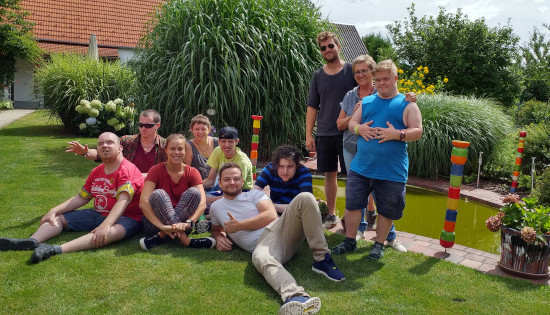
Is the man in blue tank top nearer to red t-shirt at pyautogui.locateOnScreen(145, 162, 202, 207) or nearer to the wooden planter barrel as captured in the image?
the wooden planter barrel

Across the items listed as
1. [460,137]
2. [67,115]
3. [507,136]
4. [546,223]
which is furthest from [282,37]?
[67,115]

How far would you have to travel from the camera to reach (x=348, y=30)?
123 feet

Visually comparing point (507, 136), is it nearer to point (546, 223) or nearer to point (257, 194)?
point (546, 223)

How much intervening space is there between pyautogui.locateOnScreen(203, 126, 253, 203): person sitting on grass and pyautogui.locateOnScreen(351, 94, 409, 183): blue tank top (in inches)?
51.8

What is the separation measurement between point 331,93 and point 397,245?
1523mm

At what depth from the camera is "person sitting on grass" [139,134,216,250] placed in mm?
3588

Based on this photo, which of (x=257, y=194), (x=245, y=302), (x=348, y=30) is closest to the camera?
(x=245, y=302)

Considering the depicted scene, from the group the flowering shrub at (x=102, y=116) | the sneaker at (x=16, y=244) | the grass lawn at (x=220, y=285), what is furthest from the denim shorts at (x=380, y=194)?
the flowering shrub at (x=102, y=116)

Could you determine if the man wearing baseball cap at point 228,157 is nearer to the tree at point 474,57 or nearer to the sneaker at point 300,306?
the sneaker at point 300,306

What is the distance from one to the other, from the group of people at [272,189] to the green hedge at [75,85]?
25.5 ft

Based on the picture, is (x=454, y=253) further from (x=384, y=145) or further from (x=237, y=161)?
(x=237, y=161)

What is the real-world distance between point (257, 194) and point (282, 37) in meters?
4.48

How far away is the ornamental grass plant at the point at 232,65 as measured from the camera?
23.4ft

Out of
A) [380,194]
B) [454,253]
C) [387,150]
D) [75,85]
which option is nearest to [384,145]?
[387,150]
